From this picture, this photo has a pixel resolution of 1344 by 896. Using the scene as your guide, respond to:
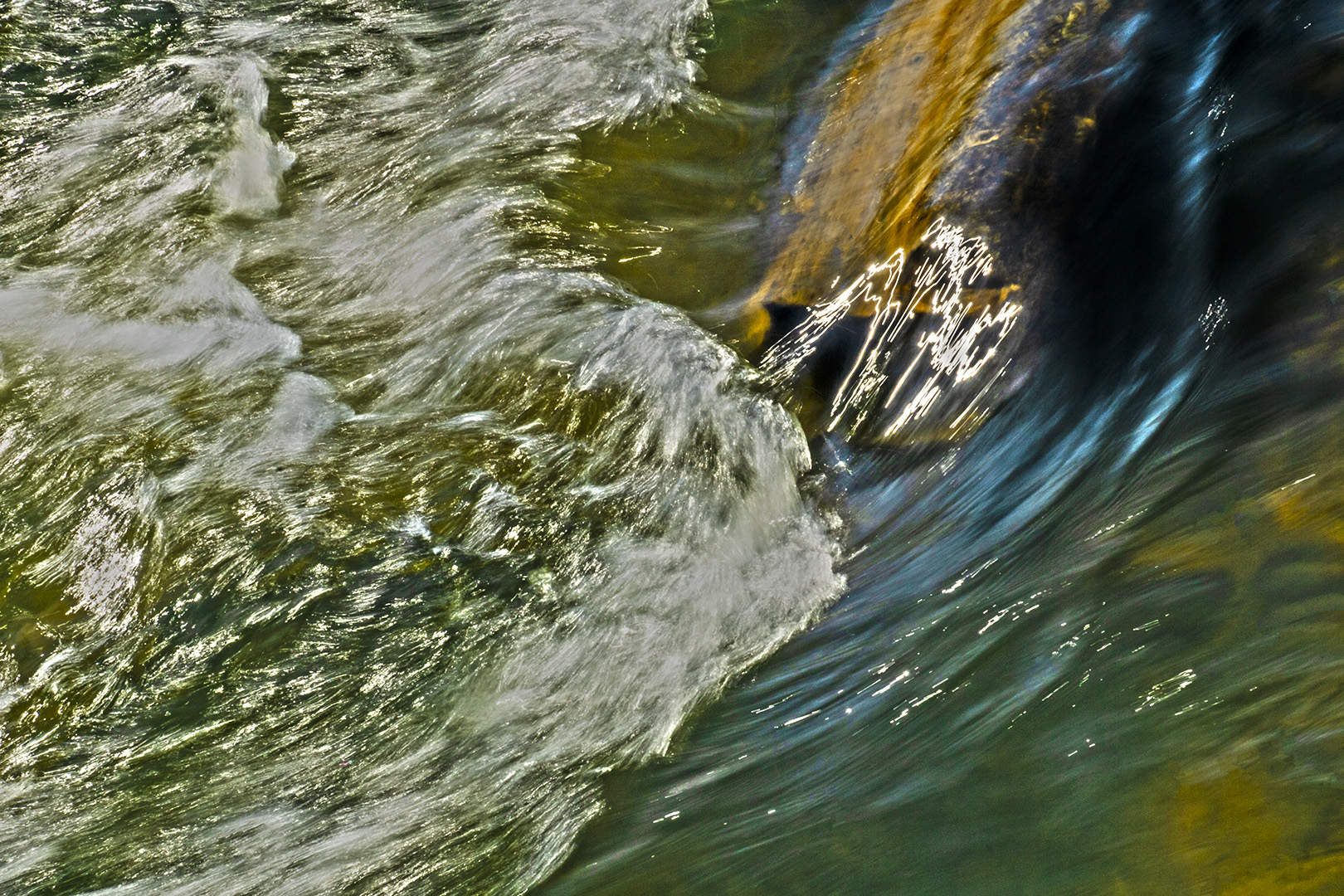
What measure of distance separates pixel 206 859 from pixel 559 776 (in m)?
0.82

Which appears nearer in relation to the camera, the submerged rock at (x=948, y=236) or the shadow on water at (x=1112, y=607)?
the shadow on water at (x=1112, y=607)

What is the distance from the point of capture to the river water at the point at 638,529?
6.49ft

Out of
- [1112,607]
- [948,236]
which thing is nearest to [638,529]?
[1112,607]

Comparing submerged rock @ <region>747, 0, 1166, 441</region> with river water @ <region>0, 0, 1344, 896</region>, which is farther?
submerged rock @ <region>747, 0, 1166, 441</region>

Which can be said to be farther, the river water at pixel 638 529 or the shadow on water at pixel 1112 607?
the river water at pixel 638 529

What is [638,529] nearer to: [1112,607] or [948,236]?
[1112,607]

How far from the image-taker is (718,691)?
2369 mm

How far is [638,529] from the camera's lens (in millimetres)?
2709

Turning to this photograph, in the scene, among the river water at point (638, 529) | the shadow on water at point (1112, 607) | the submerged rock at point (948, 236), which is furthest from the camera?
the submerged rock at point (948, 236)

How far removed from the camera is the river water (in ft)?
6.49

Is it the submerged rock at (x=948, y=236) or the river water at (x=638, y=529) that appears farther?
the submerged rock at (x=948, y=236)

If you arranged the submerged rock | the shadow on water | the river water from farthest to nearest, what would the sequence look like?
the submerged rock
the river water
the shadow on water

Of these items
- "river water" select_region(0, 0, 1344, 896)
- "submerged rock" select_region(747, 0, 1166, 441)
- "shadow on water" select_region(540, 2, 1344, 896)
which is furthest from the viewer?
"submerged rock" select_region(747, 0, 1166, 441)

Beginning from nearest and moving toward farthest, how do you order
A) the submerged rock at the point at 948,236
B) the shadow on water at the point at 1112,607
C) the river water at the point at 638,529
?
the shadow on water at the point at 1112,607
the river water at the point at 638,529
the submerged rock at the point at 948,236
